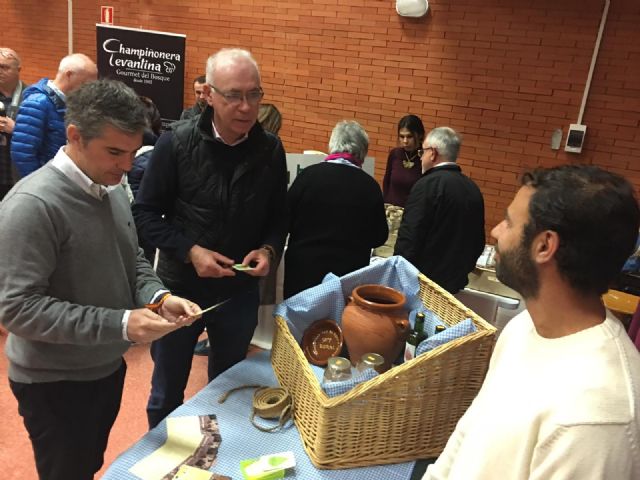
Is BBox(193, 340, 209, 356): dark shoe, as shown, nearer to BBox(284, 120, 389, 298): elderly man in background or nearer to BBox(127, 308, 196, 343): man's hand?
BBox(284, 120, 389, 298): elderly man in background

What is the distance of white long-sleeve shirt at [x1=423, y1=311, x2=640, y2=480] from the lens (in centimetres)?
76

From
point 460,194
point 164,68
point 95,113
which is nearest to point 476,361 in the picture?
point 95,113

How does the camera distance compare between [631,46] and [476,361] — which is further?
[631,46]

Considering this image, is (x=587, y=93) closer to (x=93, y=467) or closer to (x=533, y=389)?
(x=533, y=389)

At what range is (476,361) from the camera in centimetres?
140

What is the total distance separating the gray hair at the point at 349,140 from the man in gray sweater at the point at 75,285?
1.16 m

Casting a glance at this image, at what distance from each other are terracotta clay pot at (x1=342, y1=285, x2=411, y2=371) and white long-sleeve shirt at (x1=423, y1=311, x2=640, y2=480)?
52cm

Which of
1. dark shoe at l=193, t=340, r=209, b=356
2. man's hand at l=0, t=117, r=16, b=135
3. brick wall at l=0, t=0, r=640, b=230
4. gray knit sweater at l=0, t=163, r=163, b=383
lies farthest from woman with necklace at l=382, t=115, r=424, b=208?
gray knit sweater at l=0, t=163, r=163, b=383

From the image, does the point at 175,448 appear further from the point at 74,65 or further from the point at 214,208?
the point at 74,65

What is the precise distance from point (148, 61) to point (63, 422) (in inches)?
206

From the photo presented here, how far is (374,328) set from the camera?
1.50m

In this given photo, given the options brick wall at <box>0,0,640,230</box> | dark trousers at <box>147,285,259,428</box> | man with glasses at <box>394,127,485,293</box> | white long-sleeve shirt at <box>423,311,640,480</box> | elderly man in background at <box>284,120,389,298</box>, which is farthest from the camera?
brick wall at <box>0,0,640,230</box>

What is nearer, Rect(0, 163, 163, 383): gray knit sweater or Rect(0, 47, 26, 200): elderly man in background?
Rect(0, 163, 163, 383): gray knit sweater

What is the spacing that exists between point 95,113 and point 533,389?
3.76 ft
